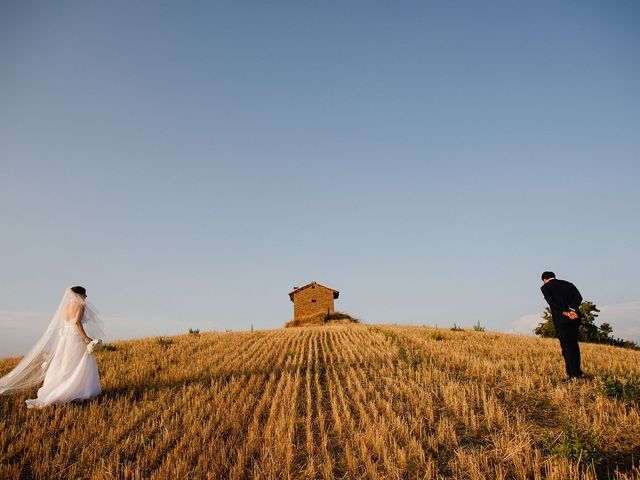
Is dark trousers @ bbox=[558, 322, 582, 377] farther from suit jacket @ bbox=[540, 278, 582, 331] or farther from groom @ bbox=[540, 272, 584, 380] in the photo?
suit jacket @ bbox=[540, 278, 582, 331]

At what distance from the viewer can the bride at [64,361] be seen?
7902 mm

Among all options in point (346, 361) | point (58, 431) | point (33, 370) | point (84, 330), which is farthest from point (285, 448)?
point (346, 361)

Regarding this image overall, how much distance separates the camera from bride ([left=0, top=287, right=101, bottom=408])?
7902 mm

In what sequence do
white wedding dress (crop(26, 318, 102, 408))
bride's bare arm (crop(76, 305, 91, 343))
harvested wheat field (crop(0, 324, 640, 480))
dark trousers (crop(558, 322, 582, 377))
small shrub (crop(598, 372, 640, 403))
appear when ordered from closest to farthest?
harvested wheat field (crop(0, 324, 640, 480))
small shrub (crop(598, 372, 640, 403))
white wedding dress (crop(26, 318, 102, 408))
bride's bare arm (crop(76, 305, 91, 343))
dark trousers (crop(558, 322, 582, 377))

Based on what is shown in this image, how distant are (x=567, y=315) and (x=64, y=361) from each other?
12.0 metres

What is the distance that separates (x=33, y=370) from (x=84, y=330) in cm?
163

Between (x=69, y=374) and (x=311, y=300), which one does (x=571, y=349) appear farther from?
(x=311, y=300)

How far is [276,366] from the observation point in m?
12.8

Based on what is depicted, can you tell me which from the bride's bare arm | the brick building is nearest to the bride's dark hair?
the bride's bare arm

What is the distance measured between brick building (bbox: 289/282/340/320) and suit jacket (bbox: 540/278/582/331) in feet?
133

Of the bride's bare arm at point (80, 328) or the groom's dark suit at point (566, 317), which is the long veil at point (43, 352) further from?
the groom's dark suit at point (566, 317)

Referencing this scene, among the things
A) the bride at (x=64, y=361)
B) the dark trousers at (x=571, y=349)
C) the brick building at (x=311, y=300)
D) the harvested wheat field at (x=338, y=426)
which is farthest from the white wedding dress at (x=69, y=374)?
the brick building at (x=311, y=300)

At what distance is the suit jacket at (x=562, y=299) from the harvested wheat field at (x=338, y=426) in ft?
4.70

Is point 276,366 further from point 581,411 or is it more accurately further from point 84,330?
point 581,411
